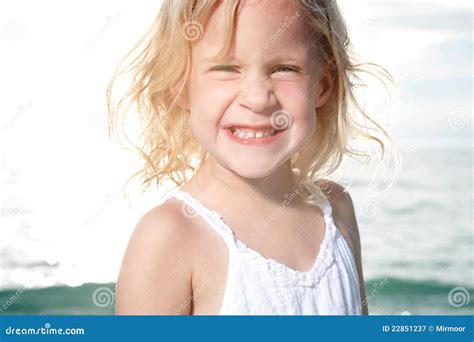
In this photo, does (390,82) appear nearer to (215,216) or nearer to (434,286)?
(215,216)

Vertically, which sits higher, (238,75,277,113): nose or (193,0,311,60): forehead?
(193,0,311,60): forehead

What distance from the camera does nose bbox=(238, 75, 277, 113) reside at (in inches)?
80.3

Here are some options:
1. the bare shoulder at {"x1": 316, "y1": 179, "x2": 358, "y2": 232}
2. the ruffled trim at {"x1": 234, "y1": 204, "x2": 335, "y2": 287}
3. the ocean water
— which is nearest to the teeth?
the ruffled trim at {"x1": 234, "y1": 204, "x2": 335, "y2": 287}

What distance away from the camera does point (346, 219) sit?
249 cm

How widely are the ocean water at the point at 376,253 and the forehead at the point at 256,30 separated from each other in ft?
11.1

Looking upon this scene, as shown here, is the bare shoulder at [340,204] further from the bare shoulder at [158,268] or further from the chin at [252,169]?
the bare shoulder at [158,268]

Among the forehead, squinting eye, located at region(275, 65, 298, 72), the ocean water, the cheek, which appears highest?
the forehead

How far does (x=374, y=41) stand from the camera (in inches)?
244

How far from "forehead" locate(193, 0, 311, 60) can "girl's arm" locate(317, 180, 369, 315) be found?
1.92 ft

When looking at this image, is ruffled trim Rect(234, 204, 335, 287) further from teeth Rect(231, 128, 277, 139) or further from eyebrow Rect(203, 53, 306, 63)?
eyebrow Rect(203, 53, 306, 63)

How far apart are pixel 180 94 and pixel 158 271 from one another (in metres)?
0.53

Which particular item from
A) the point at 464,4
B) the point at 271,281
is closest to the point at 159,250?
the point at 271,281

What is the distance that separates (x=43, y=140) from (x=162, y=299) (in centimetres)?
402

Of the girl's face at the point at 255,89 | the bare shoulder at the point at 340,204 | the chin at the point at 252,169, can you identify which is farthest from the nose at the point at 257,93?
the bare shoulder at the point at 340,204
